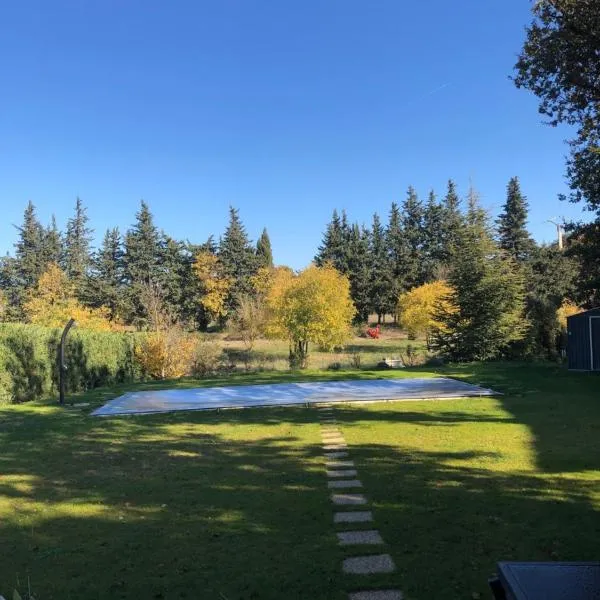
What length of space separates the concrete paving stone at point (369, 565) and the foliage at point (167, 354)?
17.9 metres

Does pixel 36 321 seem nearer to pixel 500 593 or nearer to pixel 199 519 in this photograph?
pixel 199 519

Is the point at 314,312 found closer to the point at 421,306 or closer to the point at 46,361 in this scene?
the point at 421,306

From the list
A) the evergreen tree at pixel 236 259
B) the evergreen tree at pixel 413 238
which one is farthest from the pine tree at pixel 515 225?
the evergreen tree at pixel 236 259

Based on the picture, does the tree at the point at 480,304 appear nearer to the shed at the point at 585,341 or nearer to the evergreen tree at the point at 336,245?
the shed at the point at 585,341

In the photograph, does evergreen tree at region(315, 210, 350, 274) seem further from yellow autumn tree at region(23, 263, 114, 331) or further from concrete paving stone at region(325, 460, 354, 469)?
concrete paving stone at region(325, 460, 354, 469)

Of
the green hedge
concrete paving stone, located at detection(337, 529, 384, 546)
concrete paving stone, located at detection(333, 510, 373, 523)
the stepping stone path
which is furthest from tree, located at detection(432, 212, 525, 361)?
concrete paving stone, located at detection(337, 529, 384, 546)

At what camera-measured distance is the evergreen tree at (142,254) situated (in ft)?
165

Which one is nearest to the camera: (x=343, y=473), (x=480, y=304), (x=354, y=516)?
(x=354, y=516)

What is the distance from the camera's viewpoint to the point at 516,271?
24.6 metres

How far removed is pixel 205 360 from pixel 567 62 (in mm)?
16528

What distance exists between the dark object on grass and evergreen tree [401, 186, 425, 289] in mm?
53673

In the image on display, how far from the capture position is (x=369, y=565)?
346 cm

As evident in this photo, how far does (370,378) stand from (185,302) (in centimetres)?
3750

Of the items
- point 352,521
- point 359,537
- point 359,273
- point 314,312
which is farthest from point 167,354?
point 359,273
